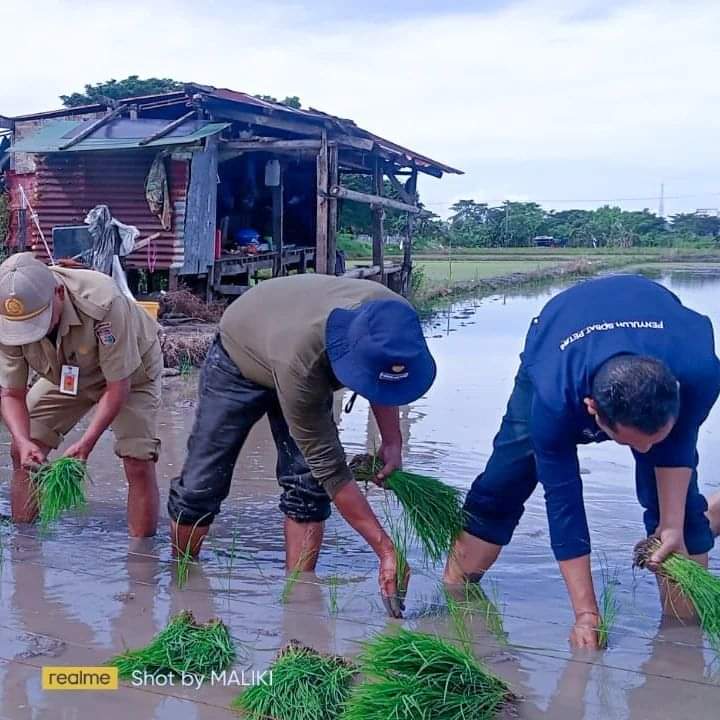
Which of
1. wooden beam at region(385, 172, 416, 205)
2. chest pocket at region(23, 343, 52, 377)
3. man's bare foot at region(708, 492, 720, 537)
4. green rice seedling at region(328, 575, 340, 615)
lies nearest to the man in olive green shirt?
green rice seedling at region(328, 575, 340, 615)

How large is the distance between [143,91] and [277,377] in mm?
25046

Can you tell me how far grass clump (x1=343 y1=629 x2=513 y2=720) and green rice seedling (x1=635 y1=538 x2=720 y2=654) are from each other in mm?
706

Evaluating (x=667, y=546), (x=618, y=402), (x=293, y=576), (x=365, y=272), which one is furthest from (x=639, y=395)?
(x=365, y=272)

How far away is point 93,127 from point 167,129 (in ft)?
3.30

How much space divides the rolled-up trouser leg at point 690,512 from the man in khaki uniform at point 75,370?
81.8 inches

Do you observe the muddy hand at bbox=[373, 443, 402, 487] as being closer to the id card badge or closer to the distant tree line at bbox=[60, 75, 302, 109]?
the id card badge

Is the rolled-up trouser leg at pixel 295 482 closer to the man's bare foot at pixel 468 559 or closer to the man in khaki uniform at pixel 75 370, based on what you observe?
the man's bare foot at pixel 468 559

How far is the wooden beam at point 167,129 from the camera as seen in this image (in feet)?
36.1

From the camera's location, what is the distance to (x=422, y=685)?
8.77ft

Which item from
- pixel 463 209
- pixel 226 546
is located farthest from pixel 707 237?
pixel 226 546

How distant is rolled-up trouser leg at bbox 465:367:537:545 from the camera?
3557 millimetres

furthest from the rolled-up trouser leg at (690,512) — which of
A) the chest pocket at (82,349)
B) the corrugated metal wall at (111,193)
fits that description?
the corrugated metal wall at (111,193)

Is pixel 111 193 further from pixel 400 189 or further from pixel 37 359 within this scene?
pixel 37 359

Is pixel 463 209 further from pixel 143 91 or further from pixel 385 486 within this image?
pixel 385 486
